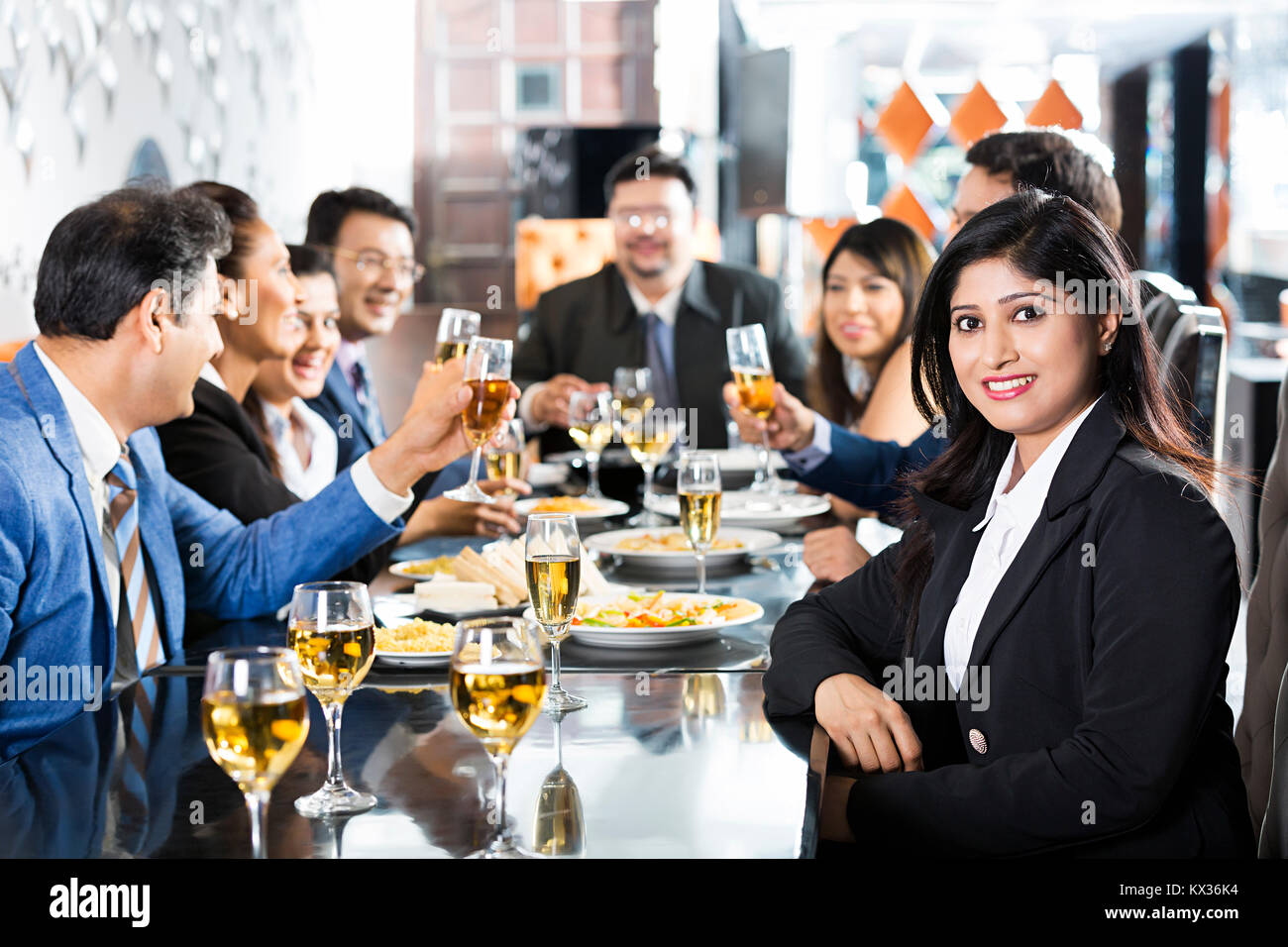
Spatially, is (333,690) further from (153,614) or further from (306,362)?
(306,362)

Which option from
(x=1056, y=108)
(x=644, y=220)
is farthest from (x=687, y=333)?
(x=1056, y=108)

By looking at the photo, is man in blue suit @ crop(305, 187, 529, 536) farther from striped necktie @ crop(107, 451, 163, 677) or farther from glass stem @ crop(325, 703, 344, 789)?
glass stem @ crop(325, 703, 344, 789)

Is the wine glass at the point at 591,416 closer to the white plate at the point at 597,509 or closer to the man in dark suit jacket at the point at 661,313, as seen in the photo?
the white plate at the point at 597,509

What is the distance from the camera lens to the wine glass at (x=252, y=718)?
35.7 inches

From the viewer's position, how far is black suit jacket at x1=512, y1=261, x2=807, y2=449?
416 cm

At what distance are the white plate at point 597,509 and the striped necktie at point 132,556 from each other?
2.73 ft

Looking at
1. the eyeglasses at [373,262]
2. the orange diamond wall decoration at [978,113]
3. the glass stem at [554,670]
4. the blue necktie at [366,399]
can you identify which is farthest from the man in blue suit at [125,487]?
the orange diamond wall decoration at [978,113]

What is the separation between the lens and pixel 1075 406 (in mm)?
1404

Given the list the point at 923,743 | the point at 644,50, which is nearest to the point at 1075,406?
the point at 923,743

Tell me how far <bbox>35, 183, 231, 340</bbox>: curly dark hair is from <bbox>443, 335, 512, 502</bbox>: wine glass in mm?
403

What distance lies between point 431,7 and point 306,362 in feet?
16.7

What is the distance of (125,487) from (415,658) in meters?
0.54

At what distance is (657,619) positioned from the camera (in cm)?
163

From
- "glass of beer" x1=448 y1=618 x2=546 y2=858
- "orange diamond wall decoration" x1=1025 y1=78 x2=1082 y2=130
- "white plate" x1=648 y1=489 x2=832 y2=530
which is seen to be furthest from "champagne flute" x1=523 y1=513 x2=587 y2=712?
"orange diamond wall decoration" x1=1025 y1=78 x2=1082 y2=130
